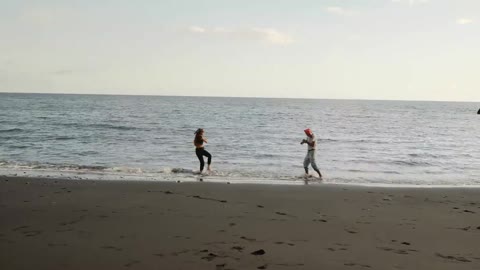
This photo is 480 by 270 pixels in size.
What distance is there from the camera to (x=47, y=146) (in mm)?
21688

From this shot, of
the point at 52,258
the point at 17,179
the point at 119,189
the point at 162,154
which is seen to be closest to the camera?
the point at 52,258

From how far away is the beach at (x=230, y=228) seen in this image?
4.96 m

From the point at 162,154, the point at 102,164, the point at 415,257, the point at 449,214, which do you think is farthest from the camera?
the point at 162,154

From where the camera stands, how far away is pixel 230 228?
252 inches

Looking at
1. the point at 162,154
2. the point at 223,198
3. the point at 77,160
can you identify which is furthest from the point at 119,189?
the point at 162,154

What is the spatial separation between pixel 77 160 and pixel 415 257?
14717 millimetres

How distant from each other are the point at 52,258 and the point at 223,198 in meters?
4.52

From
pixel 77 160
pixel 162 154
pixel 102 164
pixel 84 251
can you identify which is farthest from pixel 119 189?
pixel 162 154

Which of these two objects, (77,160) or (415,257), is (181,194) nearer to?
(415,257)

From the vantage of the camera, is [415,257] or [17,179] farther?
[17,179]

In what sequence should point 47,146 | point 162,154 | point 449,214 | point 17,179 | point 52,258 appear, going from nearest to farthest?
point 52,258 < point 449,214 < point 17,179 < point 162,154 < point 47,146

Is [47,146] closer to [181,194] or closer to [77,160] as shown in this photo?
[77,160]

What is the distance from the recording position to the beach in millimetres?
4957

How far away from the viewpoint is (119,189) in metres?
9.92
